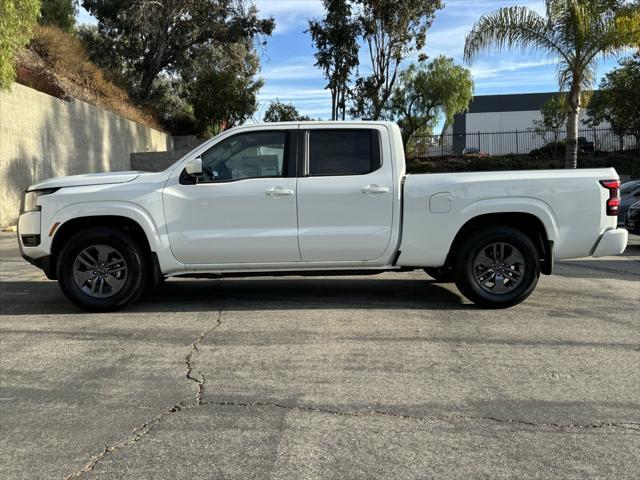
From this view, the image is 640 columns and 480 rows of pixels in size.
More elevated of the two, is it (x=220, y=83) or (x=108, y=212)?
(x=220, y=83)

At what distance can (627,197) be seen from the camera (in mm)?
16156

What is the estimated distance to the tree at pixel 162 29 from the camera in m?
30.8

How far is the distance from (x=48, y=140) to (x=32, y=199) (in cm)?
1348

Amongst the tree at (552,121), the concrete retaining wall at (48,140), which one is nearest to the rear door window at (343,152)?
the concrete retaining wall at (48,140)

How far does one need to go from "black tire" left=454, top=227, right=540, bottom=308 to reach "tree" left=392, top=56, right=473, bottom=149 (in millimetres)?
27287

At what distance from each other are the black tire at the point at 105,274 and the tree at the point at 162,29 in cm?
2660

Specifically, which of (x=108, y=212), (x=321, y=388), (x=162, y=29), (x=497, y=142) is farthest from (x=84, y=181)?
(x=497, y=142)

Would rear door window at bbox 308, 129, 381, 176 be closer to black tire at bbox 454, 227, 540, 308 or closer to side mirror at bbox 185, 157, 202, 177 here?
side mirror at bbox 185, 157, 202, 177

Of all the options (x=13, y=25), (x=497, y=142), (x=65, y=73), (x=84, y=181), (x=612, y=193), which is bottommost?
(x=612, y=193)

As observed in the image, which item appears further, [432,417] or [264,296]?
[264,296]

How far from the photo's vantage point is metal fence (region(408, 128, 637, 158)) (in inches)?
1227

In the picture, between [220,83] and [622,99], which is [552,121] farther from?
[220,83]

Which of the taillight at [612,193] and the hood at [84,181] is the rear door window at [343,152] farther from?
the taillight at [612,193]

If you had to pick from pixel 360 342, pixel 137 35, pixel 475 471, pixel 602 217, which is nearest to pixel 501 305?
pixel 602 217
